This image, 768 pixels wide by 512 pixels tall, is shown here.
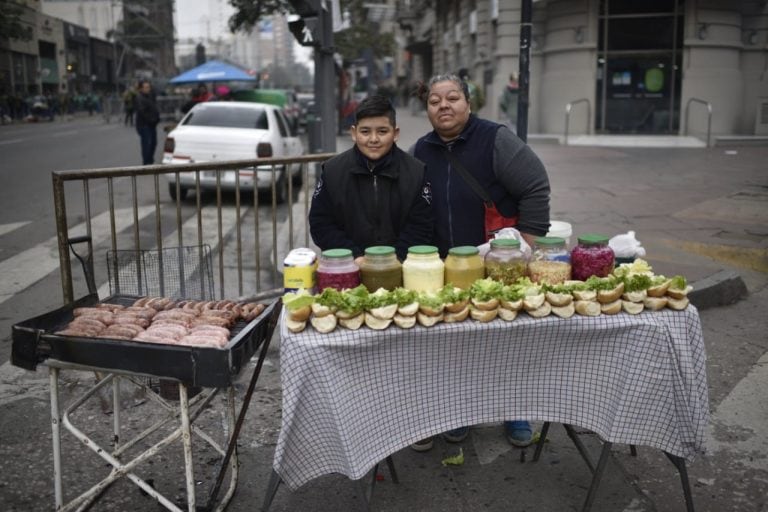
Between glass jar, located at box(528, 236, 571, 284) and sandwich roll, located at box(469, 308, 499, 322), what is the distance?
0.31 m

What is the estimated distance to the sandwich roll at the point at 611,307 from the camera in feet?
10.1

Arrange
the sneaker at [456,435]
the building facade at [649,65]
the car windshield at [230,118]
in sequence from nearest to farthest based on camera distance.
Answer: the sneaker at [456,435] → the car windshield at [230,118] → the building facade at [649,65]

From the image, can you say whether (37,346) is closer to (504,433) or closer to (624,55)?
(504,433)

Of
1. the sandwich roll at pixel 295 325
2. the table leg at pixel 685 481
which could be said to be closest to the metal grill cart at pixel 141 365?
the sandwich roll at pixel 295 325

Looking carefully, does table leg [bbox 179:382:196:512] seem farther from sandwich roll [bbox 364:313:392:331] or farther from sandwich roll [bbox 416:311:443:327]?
sandwich roll [bbox 416:311:443:327]

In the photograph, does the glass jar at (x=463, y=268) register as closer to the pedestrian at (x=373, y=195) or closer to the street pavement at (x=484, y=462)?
the pedestrian at (x=373, y=195)

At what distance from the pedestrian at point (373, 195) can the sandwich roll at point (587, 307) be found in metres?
1.00

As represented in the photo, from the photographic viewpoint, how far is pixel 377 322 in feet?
9.62

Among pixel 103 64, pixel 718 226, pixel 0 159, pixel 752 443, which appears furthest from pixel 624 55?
pixel 103 64

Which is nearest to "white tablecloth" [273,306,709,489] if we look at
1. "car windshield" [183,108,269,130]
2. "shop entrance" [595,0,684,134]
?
"car windshield" [183,108,269,130]

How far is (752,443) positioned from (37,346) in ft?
12.0

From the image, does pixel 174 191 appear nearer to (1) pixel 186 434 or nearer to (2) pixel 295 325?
(1) pixel 186 434

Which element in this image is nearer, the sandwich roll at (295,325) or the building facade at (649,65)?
the sandwich roll at (295,325)

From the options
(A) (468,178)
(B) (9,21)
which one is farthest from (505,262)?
(B) (9,21)
